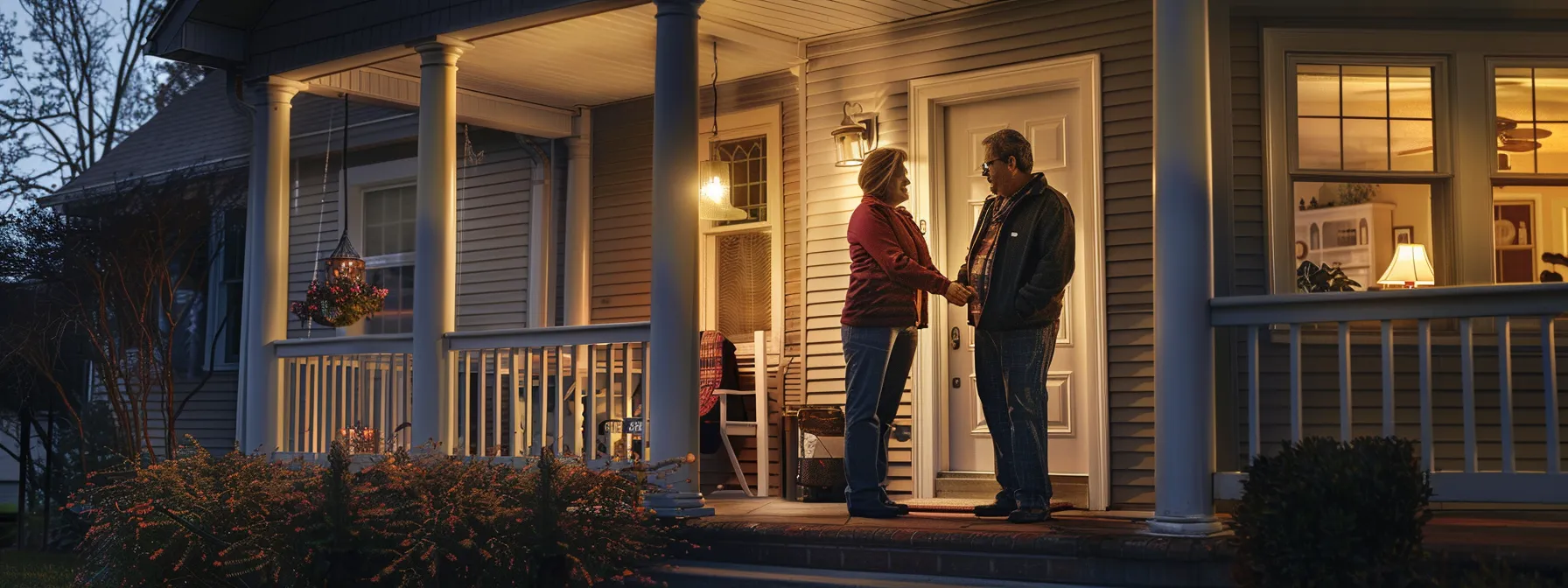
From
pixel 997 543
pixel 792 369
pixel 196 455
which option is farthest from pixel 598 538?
pixel 792 369

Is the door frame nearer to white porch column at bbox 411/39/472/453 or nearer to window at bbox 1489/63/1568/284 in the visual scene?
window at bbox 1489/63/1568/284

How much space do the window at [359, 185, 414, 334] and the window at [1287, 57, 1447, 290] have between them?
6.74 meters

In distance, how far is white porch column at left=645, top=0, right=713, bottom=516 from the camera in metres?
6.87

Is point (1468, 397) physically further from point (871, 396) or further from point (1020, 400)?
point (871, 396)

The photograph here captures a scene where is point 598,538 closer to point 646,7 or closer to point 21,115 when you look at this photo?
point 646,7

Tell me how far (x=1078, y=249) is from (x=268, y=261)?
16.4 ft

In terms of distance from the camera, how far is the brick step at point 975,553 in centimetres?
510

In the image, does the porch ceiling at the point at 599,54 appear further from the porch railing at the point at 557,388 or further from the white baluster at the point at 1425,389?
the white baluster at the point at 1425,389

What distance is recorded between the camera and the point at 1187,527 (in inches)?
210

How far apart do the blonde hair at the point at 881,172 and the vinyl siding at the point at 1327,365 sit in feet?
5.61

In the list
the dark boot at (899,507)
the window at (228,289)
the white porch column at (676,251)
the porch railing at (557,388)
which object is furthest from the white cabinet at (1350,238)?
the window at (228,289)

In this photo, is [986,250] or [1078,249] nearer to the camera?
[986,250]

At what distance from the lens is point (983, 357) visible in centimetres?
611

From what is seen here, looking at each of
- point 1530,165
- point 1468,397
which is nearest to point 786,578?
point 1468,397
